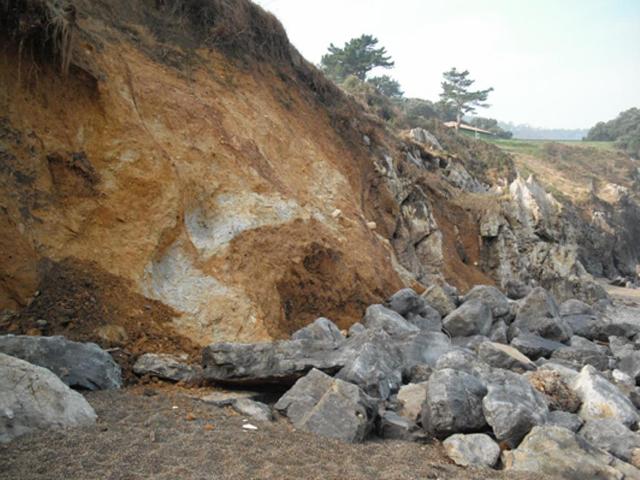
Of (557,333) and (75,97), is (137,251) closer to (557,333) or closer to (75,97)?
(75,97)

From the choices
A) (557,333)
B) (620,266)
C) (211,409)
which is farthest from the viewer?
(620,266)

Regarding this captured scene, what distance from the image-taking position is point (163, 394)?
584 cm

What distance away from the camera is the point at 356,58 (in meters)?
53.8

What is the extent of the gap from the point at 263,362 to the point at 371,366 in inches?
47.3

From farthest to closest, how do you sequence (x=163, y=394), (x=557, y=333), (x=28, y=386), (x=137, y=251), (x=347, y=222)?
(x=347, y=222) < (x=557, y=333) < (x=137, y=251) < (x=163, y=394) < (x=28, y=386)

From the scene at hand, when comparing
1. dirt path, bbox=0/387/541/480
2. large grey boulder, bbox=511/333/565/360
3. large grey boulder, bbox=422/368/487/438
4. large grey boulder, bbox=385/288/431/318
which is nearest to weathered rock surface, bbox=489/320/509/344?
large grey boulder, bbox=511/333/565/360

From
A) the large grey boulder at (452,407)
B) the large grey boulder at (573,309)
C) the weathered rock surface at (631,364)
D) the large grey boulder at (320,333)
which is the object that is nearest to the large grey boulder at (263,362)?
the large grey boulder at (452,407)

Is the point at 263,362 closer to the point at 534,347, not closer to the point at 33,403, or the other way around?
the point at 33,403

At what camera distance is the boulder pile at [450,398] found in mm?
5000

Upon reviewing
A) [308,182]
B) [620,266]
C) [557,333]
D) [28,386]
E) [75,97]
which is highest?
[75,97]

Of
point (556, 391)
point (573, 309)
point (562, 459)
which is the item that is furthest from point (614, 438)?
point (573, 309)

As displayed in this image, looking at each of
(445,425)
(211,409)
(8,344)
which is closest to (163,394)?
(211,409)

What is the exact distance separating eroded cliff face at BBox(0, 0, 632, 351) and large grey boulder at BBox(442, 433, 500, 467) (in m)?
3.77

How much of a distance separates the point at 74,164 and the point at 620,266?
42.0 metres
